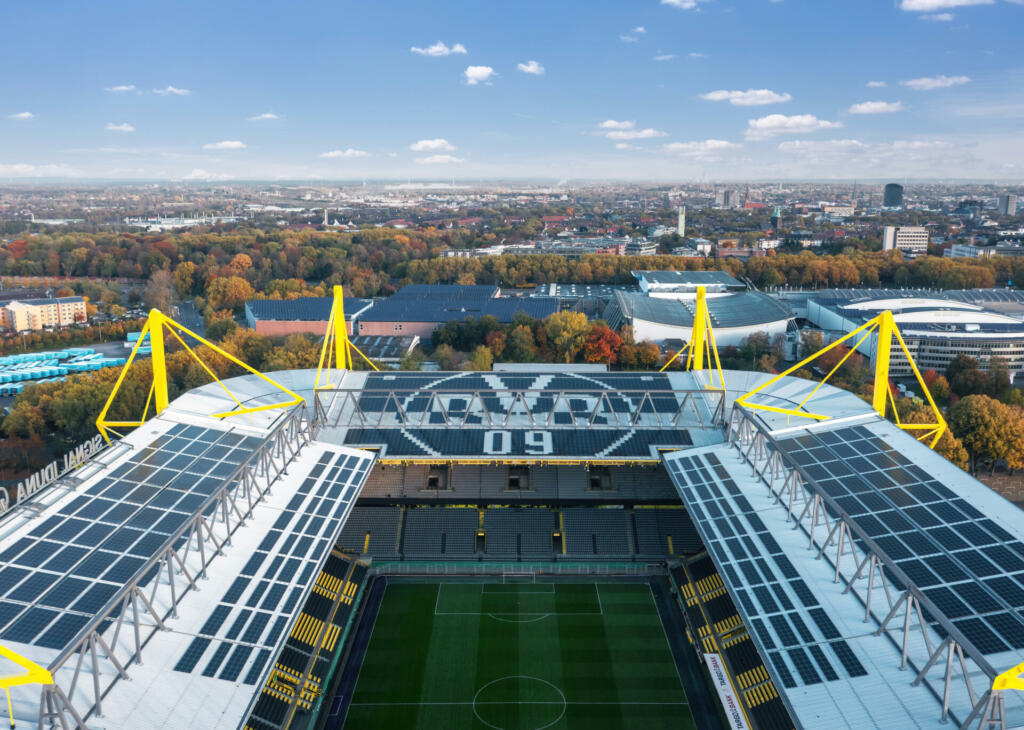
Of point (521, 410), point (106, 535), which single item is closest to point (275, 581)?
point (106, 535)

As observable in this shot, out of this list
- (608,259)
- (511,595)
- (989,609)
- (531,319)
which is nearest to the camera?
(989,609)

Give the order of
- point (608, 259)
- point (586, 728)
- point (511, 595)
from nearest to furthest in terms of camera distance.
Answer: point (586, 728)
point (511, 595)
point (608, 259)

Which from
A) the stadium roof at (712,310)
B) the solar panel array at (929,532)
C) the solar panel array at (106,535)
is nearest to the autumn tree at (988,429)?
the solar panel array at (929,532)

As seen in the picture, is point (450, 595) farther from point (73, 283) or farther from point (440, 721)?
point (73, 283)

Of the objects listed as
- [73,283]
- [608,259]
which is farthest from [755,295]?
[73,283]

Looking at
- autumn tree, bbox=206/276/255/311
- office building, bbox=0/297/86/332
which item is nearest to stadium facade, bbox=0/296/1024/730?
autumn tree, bbox=206/276/255/311

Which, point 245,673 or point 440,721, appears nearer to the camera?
point 245,673

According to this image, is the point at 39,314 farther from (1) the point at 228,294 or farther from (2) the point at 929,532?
(2) the point at 929,532

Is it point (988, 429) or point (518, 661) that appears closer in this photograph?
point (518, 661)

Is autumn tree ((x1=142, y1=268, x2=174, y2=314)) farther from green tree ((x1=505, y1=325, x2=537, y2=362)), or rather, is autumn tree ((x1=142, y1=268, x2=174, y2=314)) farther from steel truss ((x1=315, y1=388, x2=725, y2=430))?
steel truss ((x1=315, y1=388, x2=725, y2=430))
